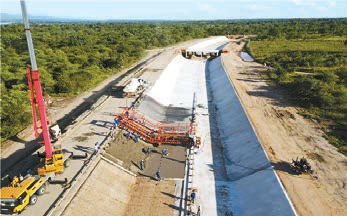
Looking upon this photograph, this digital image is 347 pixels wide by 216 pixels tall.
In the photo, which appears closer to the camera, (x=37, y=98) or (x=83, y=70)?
(x=37, y=98)

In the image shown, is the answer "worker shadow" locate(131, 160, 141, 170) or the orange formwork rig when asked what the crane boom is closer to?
"worker shadow" locate(131, 160, 141, 170)

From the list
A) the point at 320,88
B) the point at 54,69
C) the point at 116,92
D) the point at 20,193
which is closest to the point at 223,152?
the point at 20,193

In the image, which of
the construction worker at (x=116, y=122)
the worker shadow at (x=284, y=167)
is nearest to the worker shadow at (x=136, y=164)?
the construction worker at (x=116, y=122)

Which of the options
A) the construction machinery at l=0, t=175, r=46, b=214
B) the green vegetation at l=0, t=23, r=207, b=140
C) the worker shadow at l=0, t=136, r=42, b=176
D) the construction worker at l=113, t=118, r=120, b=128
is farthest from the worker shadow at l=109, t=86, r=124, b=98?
the construction machinery at l=0, t=175, r=46, b=214

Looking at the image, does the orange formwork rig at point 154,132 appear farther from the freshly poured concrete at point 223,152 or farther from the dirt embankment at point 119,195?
the dirt embankment at point 119,195

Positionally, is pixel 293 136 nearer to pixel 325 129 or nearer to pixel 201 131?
pixel 325 129

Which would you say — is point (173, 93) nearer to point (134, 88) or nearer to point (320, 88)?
point (134, 88)
